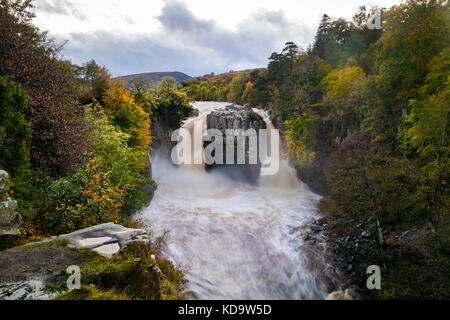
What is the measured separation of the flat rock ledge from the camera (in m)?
5.14

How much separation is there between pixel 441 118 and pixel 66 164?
53.3ft

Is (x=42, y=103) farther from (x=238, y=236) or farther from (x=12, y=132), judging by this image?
(x=238, y=236)

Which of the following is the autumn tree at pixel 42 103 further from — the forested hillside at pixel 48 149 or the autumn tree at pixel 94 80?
the autumn tree at pixel 94 80

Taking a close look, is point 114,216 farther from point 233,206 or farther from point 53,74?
point 233,206

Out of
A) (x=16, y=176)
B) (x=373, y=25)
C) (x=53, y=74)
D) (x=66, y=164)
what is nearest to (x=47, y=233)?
(x=16, y=176)

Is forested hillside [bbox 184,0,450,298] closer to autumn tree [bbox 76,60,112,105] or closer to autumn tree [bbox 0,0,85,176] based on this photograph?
autumn tree [bbox 0,0,85,176]

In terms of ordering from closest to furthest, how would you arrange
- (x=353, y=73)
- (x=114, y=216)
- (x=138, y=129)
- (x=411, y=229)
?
1. (x=114, y=216)
2. (x=411, y=229)
3. (x=138, y=129)
4. (x=353, y=73)

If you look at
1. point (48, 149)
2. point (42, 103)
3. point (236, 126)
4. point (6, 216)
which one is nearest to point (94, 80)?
point (42, 103)

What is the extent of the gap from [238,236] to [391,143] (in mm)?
12474

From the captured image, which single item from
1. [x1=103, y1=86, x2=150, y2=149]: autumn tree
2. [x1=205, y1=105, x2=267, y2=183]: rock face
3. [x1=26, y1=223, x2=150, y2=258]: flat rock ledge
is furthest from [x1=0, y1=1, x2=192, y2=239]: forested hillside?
[x1=205, y1=105, x2=267, y2=183]: rock face

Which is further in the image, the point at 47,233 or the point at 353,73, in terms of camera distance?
the point at 353,73

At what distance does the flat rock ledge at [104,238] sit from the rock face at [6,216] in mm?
1220

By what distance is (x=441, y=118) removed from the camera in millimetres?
8883

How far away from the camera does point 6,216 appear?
573cm
